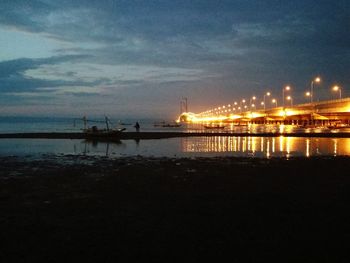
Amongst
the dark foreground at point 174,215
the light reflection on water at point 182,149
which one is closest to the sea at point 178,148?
the light reflection on water at point 182,149

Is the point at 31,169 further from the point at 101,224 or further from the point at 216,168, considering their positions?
the point at 101,224

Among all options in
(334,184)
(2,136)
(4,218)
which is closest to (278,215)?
(334,184)

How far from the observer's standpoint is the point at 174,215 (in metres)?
12.2

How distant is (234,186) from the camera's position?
17234 mm

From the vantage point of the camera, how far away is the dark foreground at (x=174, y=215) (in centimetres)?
891

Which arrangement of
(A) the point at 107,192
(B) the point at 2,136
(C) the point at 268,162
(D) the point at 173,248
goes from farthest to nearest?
(B) the point at 2,136, (C) the point at 268,162, (A) the point at 107,192, (D) the point at 173,248

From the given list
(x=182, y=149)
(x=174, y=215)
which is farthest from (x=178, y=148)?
(x=174, y=215)

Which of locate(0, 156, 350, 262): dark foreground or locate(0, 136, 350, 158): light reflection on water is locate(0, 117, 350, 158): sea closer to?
locate(0, 136, 350, 158): light reflection on water

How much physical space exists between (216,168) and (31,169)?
35.5 ft

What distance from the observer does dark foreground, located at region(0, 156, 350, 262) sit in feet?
29.2

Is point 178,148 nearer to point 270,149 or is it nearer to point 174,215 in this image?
point 270,149

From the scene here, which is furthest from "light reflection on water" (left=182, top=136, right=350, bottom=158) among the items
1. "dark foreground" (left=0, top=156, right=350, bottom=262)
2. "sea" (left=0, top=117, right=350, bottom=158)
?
"dark foreground" (left=0, top=156, right=350, bottom=262)

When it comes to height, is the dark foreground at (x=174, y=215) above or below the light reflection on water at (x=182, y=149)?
below

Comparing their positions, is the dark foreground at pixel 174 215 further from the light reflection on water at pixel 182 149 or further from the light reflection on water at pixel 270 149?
the light reflection on water at pixel 270 149
